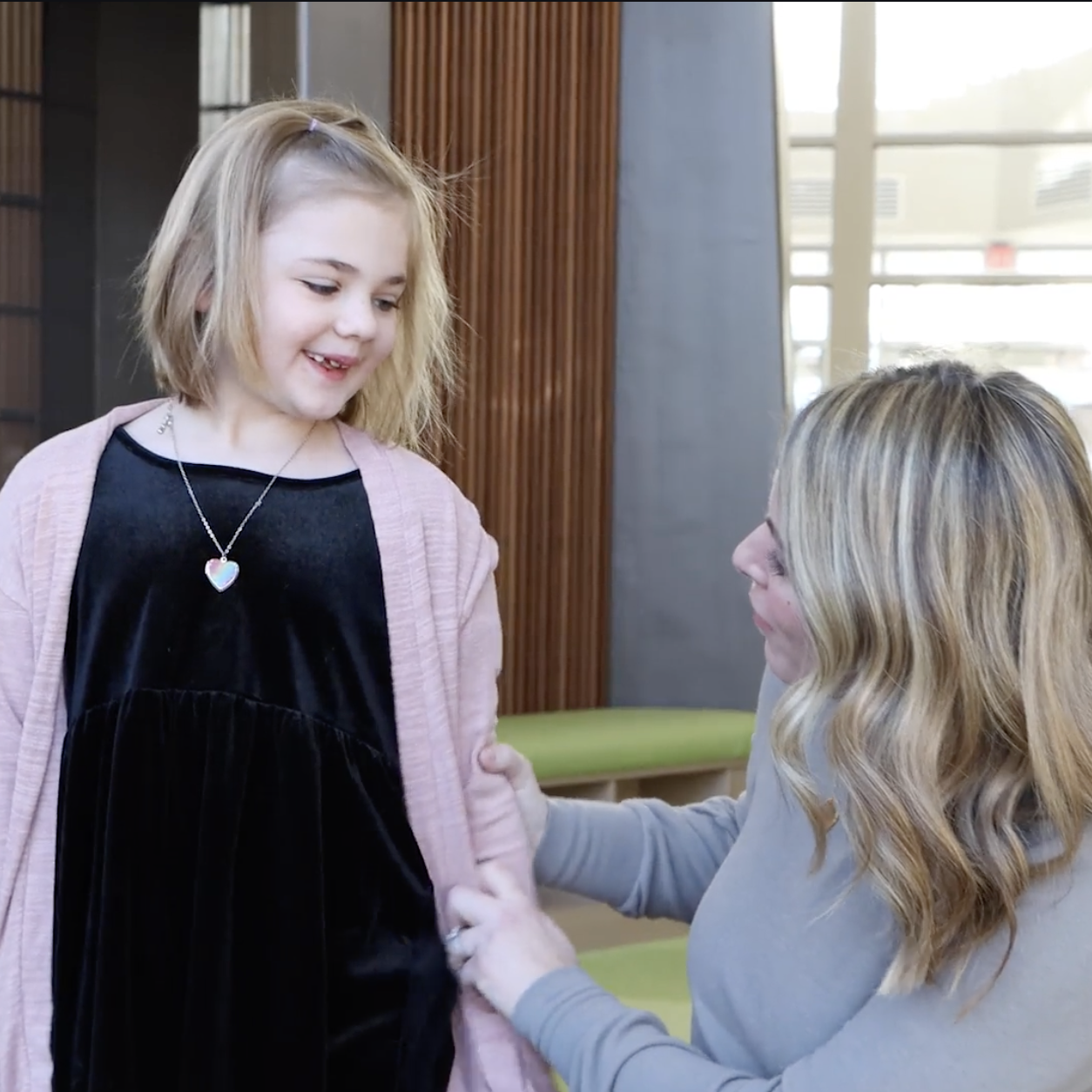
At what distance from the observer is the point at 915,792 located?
1232mm

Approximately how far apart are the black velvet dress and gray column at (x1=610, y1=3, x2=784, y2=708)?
9.48 feet

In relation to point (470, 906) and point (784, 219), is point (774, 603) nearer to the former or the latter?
point (470, 906)

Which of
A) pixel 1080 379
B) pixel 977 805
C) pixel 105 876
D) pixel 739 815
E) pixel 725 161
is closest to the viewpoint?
pixel 977 805

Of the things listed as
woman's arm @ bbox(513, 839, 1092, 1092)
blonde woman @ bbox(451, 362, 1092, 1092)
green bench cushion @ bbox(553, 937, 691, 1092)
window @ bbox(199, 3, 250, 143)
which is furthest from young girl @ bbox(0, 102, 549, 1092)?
window @ bbox(199, 3, 250, 143)

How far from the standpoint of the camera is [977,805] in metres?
1.25

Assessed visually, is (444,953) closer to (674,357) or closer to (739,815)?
(739,815)

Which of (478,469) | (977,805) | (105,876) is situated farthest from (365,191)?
(478,469)

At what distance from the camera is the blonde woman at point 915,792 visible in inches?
47.7

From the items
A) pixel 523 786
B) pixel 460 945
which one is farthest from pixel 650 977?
pixel 460 945

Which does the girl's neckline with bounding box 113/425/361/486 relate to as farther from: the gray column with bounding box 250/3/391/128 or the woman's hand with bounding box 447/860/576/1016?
the gray column with bounding box 250/3/391/128

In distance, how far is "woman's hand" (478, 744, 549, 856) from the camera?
156 cm

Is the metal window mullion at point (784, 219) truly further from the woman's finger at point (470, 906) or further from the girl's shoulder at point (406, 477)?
the woman's finger at point (470, 906)

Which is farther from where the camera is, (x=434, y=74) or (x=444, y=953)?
(x=434, y=74)

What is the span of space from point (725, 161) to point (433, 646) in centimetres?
306
